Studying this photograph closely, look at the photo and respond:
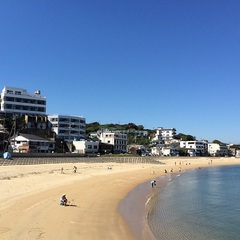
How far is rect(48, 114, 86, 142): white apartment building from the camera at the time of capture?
103 m

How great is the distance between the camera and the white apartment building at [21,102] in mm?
96688

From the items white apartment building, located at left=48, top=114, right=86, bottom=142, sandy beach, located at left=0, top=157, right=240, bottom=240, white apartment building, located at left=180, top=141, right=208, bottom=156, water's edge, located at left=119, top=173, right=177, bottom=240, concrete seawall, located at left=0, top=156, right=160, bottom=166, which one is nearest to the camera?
sandy beach, located at left=0, top=157, right=240, bottom=240

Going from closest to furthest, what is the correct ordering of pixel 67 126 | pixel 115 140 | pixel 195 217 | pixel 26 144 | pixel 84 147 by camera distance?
1. pixel 195 217
2. pixel 26 144
3. pixel 84 147
4. pixel 67 126
5. pixel 115 140

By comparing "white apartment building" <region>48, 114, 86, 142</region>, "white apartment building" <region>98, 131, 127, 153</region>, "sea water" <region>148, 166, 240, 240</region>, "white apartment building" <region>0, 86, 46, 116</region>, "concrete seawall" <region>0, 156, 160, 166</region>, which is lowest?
"sea water" <region>148, 166, 240, 240</region>

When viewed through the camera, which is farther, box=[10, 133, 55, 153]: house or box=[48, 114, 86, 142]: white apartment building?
box=[48, 114, 86, 142]: white apartment building

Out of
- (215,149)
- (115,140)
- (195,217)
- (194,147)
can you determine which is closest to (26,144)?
(115,140)

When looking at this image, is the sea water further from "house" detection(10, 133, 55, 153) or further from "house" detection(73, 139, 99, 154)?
"house" detection(73, 139, 99, 154)

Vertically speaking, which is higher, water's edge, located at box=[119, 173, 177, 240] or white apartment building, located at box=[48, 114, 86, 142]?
white apartment building, located at box=[48, 114, 86, 142]

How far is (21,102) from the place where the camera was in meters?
98.9

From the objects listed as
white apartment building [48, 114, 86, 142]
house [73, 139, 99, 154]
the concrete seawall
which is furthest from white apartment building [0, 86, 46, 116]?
the concrete seawall

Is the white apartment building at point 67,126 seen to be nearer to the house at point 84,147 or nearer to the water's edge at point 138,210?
the house at point 84,147

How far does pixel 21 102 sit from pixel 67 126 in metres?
16.5

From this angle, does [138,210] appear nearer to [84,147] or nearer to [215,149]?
[84,147]

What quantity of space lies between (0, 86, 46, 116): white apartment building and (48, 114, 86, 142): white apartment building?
16.0 feet
